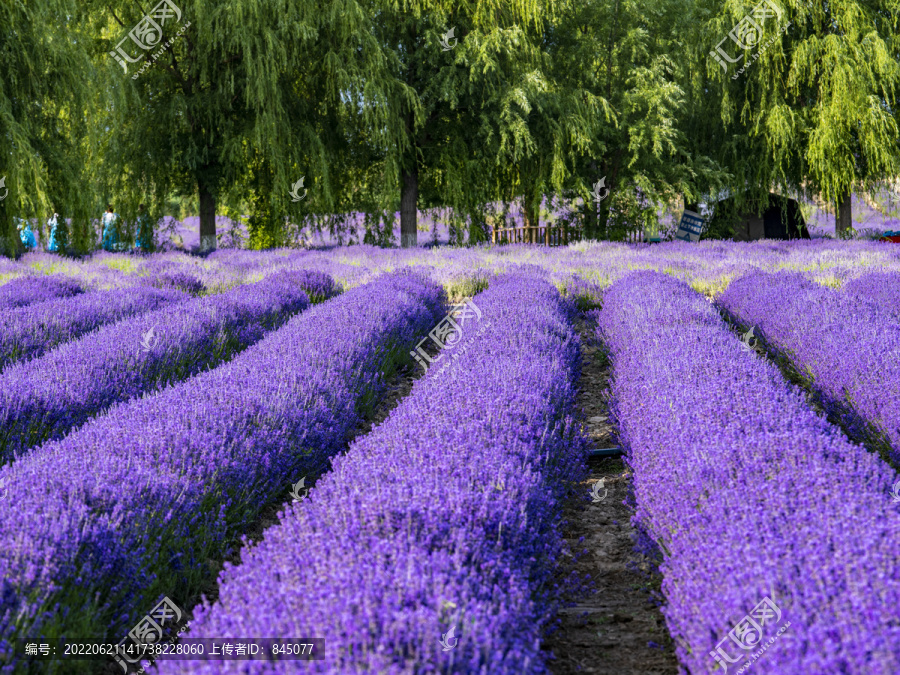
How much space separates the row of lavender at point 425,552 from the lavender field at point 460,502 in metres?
0.01

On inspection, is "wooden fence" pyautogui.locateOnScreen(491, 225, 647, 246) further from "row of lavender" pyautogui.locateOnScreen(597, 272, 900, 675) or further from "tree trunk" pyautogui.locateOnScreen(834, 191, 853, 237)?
"row of lavender" pyautogui.locateOnScreen(597, 272, 900, 675)

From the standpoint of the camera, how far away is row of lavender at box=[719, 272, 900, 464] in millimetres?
3576

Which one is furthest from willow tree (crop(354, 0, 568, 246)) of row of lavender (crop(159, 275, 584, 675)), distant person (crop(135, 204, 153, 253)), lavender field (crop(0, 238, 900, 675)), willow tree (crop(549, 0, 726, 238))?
row of lavender (crop(159, 275, 584, 675))

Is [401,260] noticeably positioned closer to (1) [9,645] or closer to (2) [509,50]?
(2) [509,50]

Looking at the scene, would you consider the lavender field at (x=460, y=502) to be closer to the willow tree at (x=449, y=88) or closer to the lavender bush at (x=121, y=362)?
the lavender bush at (x=121, y=362)

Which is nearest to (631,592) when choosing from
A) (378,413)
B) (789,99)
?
(378,413)

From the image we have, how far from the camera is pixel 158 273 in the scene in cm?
980

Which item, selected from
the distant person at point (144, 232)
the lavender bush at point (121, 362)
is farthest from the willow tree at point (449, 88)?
the lavender bush at point (121, 362)

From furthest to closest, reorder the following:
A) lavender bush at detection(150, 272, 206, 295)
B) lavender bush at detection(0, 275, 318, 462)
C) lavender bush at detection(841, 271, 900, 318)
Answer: lavender bush at detection(150, 272, 206, 295)
lavender bush at detection(841, 271, 900, 318)
lavender bush at detection(0, 275, 318, 462)

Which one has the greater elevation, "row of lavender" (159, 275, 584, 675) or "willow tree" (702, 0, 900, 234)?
"willow tree" (702, 0, 900, 234)

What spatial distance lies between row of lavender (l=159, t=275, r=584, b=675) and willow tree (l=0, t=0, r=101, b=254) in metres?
9.34

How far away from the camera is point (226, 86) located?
13867 mm

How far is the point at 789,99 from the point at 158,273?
14.1 metres

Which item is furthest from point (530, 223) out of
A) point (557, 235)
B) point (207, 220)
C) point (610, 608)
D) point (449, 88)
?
point (610, 608)
